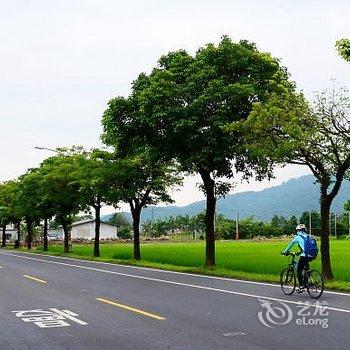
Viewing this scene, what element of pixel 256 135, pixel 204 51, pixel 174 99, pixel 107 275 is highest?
pixel 204 51

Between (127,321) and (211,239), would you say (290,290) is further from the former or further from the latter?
(211,239)

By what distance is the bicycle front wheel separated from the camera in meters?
14.1

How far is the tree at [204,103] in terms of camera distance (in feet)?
73.3

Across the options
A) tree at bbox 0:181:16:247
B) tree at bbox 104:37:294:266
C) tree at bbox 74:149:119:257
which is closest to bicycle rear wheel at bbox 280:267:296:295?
tree at bbox 104:37:294:266

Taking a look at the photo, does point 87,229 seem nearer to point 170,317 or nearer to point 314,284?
point 314,284

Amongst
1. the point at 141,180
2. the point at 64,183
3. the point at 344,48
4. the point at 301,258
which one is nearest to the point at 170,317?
the point at 301,258

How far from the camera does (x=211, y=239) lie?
25.5 meters

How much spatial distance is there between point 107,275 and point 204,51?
9586 millimetres

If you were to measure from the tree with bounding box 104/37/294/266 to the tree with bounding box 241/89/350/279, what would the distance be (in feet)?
7.61

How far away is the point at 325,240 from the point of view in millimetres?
19047

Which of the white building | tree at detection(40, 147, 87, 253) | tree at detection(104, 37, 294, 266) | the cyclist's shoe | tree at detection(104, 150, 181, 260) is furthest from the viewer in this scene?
the white building

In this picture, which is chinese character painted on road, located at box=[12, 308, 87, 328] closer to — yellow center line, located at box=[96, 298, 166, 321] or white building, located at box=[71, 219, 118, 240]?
yellow center line, located at box=[96, 298, 166, 321]

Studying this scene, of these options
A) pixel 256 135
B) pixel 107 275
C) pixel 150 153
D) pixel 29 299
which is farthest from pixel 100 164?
pixel 29 299

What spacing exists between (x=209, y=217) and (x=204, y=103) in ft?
18.4
